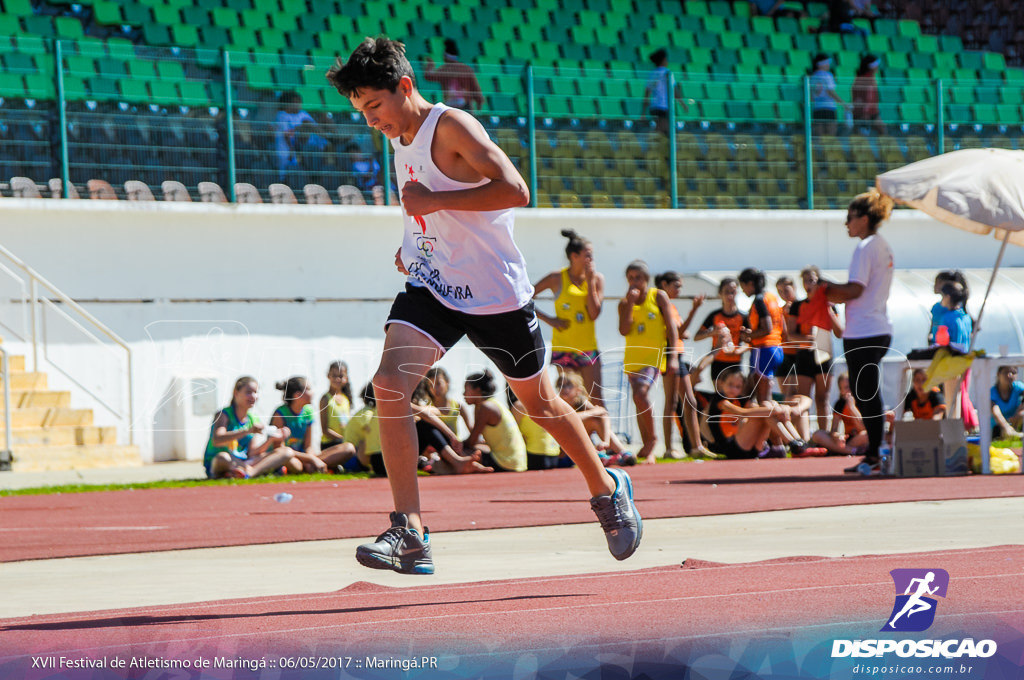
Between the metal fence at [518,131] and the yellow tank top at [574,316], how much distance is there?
4.06m

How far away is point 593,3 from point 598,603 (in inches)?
731

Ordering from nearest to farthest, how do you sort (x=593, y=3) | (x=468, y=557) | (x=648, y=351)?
(x=468, y=557)
(x=648, y=351)
(x=593, y=3)

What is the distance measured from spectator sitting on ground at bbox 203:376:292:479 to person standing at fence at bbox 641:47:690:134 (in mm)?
7437

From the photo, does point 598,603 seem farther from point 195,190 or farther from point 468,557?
point 195,190

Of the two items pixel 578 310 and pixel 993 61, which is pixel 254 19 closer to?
pixel 578 310

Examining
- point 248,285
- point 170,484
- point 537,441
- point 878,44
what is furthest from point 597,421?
point 878,44

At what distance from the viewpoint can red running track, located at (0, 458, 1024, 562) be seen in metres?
7.47

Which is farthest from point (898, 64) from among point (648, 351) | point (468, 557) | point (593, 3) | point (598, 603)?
point (598, 603)

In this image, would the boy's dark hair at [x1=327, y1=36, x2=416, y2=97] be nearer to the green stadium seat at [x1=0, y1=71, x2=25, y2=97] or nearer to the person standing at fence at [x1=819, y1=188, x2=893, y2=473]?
the person standing at fence at [x1=819, y1=188, x2=893, y2=473]

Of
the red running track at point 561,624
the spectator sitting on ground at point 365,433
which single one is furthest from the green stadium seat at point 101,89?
the red running track at point 561,624

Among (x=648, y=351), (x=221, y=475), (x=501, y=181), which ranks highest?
(x=501, y=181)

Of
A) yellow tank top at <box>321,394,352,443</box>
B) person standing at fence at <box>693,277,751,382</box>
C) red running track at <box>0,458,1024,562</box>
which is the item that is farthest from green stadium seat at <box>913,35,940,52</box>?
yellow tank top at <box>321,394,352,443</box>

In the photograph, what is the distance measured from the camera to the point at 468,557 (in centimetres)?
611

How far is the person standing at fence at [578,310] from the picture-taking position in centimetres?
1316
